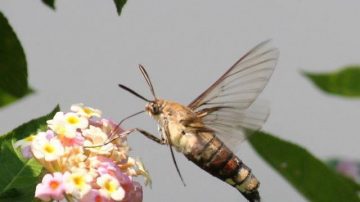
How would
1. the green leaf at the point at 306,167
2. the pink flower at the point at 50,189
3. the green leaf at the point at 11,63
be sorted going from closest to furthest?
the pink flower at the point at 50,189, the green leaf at the point at 11,63, the green leaf at the point at 306,167

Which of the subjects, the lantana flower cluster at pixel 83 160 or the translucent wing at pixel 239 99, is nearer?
the lantana flower cluster at pixel 83 160

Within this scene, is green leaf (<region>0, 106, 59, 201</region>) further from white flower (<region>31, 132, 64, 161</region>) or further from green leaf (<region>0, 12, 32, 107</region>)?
green leaf (<region>0, 12, 32, 107</region>)

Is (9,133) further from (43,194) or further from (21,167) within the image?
(43,194)

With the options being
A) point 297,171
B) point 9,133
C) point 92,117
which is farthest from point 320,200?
point 9,133

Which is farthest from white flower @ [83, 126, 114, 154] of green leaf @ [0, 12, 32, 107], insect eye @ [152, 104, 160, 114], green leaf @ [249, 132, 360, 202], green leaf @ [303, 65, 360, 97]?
green leaf @ [303, 65, 360, 97]

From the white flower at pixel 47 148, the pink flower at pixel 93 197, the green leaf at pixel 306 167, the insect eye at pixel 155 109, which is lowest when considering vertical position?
the green leaf at pixel 306 167

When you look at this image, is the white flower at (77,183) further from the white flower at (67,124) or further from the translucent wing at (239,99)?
the translucent wing at (239,99)

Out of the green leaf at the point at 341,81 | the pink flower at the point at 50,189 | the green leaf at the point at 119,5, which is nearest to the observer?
the pink flower at the point at 50,189

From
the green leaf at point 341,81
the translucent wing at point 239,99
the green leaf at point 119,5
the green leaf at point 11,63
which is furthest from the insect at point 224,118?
the green leaf at point 341,81
